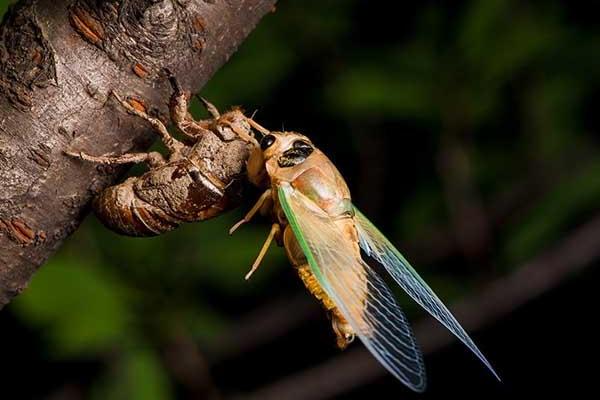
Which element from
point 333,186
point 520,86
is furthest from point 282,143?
point 520,86

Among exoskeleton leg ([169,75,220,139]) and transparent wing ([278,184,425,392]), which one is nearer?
exoskeleton leg ([169,75,220,139])

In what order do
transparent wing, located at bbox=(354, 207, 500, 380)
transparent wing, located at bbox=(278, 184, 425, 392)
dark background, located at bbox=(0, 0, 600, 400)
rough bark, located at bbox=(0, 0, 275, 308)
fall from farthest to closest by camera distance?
dark background, located at bbox=(0, 0, 600, 400), transparent wing, located at bbox=(354, 207, 500, 380), transparent wing, located at bbox=(278, 184, 425, 392), rough bark, located at bbox=(0, 0, 275, 308)

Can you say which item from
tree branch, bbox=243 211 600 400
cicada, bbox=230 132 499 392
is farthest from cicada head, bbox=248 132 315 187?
tree branch, bbox=243 211 600 400

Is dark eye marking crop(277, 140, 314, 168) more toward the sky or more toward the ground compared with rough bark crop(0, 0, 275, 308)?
more toward the ground

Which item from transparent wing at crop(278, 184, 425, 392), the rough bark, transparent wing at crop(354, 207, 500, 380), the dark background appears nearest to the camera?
the rough bark

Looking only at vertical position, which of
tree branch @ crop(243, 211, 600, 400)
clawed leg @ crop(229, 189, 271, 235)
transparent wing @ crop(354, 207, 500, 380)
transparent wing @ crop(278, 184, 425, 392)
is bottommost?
tree branch @ crop(243, 211, 600, 400)

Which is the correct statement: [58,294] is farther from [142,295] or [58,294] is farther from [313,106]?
[313,106]

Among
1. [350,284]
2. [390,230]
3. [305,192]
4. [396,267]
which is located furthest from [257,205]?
[390,230]

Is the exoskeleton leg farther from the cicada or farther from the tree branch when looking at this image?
the tree branch
